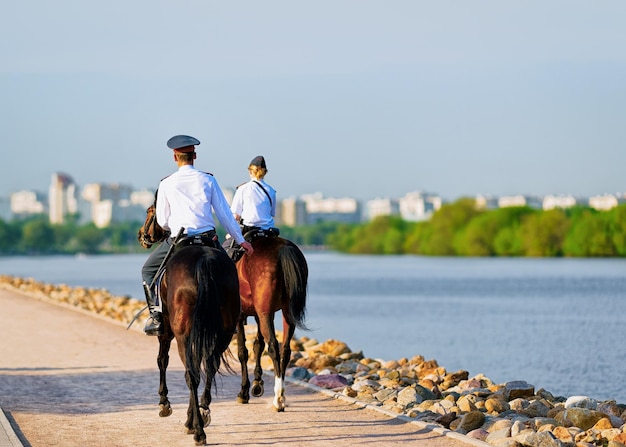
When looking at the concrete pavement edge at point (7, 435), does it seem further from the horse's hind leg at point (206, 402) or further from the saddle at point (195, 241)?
the saddle at point (195, 241)

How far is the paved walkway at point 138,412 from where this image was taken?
9875 millimetres

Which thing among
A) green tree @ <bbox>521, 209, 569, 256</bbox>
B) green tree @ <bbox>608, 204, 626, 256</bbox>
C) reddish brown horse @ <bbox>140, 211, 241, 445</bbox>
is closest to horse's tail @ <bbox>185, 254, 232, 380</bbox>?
reddish brown horse @ <bbox>140, 211, 241, 445</bbox>

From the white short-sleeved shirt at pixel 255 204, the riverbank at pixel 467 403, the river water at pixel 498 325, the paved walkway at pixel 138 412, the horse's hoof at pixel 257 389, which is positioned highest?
the white short-sleeved shirt at pixel 255 204

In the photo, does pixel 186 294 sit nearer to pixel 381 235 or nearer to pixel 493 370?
pixel 493 370

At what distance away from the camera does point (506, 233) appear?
123 m

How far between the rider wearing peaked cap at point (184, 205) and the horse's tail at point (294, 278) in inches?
46.8

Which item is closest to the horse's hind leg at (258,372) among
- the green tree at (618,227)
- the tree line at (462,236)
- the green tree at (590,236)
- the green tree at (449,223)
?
the tree line at (462,236)

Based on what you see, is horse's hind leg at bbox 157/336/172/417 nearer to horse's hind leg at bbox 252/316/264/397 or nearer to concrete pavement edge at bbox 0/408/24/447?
concrete pavement edge at bbox 0/408/24/447

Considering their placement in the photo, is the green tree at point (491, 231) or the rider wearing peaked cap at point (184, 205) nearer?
the rider wearing peaked cap at point (184, 205)

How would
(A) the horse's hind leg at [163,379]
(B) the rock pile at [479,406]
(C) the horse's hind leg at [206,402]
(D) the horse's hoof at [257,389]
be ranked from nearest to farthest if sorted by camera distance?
1. (C) the horse's hind leg at [206,402]
2. (B) the rock pile at [479,406]
3. (A) the horse's hind leg at [163,379]
4. (D) the horse's hoof at [257,389]

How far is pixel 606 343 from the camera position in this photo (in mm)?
30484

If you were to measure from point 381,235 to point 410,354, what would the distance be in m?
128

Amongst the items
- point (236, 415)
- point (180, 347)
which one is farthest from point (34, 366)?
point (180, 347)

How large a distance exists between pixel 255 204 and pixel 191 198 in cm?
177
